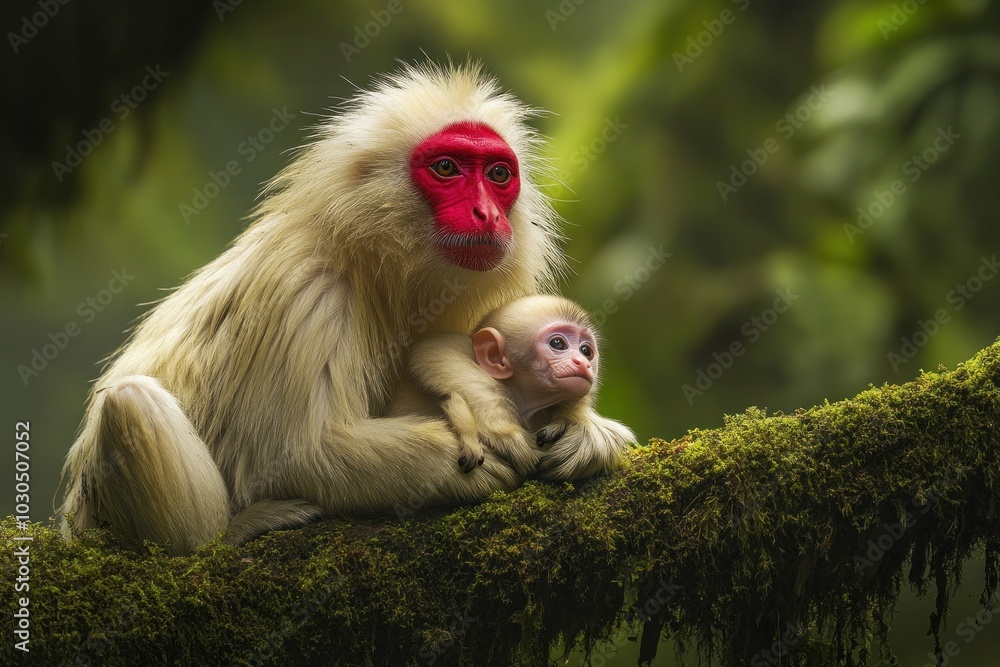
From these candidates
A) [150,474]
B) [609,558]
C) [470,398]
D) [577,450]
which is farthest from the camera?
[470,398]

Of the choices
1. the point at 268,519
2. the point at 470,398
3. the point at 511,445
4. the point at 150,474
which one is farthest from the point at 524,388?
the point at 150,474

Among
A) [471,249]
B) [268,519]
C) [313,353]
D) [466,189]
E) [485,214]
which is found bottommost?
[268,519]

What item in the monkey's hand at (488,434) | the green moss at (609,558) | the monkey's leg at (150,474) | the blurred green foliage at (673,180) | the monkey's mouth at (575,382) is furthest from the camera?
the blurred green foliage at (673,180)

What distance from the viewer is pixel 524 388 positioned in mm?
4492

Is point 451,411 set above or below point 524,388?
below

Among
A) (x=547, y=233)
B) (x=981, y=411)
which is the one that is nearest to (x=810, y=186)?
(x=547, y=233)

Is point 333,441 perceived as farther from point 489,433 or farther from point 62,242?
point 62,242

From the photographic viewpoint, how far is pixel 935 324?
24.6ft

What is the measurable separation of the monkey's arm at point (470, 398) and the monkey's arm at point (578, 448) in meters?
0.07

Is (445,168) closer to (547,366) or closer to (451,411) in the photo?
(547,366)

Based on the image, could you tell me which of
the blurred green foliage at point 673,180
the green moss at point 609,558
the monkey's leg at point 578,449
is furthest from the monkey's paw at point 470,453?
the blurred green foliage at point 673,180

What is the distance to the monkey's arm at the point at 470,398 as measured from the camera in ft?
13.5

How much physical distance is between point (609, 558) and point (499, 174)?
80.8 inches

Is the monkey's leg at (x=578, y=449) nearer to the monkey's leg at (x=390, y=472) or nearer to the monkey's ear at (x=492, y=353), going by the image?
the monkey's leg at (x=390, y=472)
